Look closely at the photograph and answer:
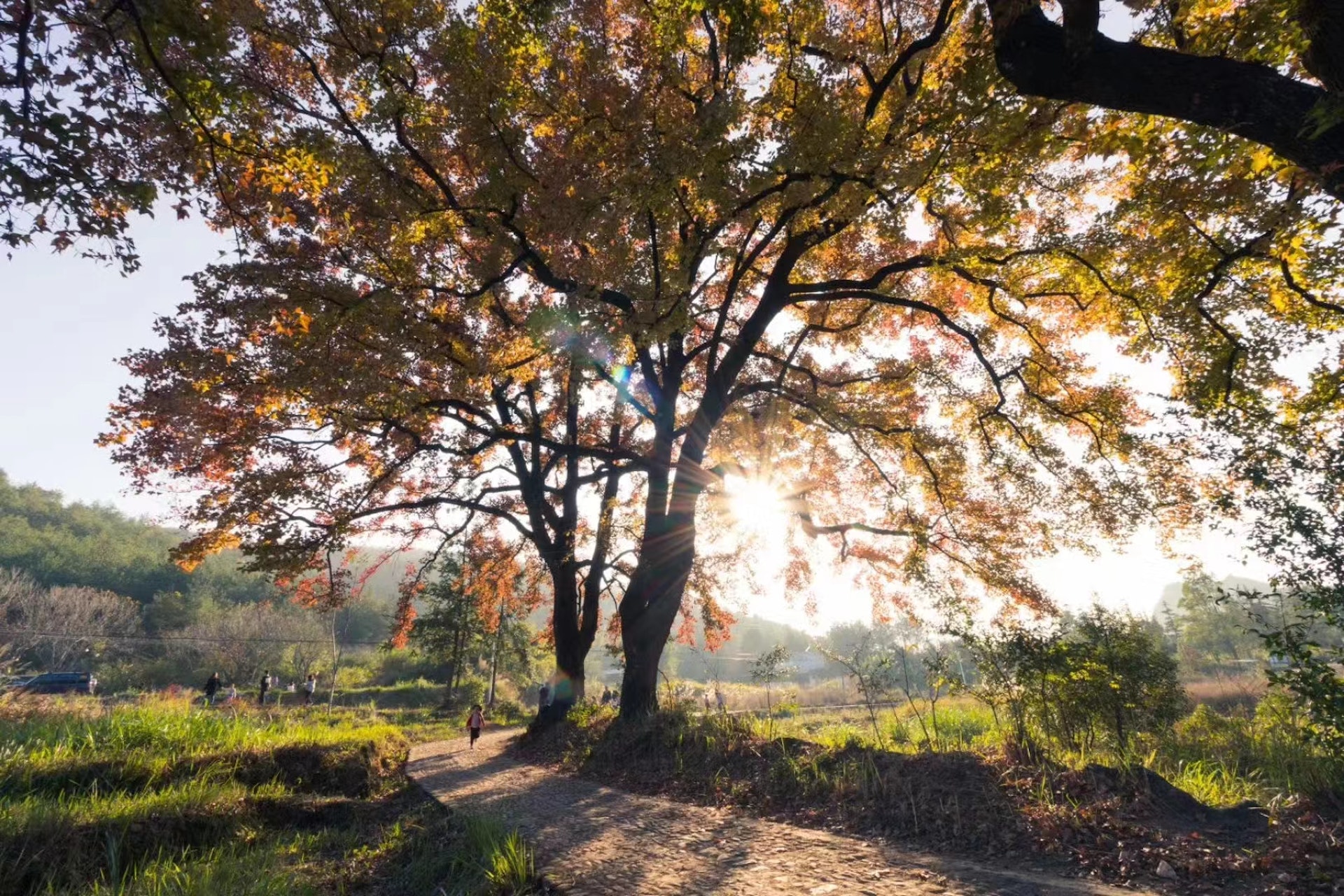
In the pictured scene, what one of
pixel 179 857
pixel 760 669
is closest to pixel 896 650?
pixel 760 669

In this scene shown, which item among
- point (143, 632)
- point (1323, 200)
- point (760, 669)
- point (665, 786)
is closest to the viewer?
point (1323, 200)

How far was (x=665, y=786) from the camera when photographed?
7.50 metres

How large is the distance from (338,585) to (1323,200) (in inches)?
591

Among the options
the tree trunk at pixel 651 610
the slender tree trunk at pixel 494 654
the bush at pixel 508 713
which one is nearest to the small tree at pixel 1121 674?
the tree trunk at pixel 651 610

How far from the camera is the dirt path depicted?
384 centimetres

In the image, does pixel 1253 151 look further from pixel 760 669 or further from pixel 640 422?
pixel 640 422

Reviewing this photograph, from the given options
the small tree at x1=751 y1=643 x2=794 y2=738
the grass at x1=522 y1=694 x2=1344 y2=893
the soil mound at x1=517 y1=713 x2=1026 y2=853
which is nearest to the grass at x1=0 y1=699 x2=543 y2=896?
the soil mound at x1=517 y1=713 x2=1026 y2=853

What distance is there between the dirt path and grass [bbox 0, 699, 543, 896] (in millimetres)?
553

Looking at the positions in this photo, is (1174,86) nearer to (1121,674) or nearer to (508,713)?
(1121,674)

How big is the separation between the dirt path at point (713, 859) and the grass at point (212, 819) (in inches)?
21.8

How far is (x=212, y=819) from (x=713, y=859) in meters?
5.48

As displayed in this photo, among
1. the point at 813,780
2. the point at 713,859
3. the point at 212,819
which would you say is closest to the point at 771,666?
the point at 813,780

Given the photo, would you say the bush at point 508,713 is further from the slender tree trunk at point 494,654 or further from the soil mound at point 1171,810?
the soil mound at point 1171,810

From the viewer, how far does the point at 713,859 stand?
183 inches
